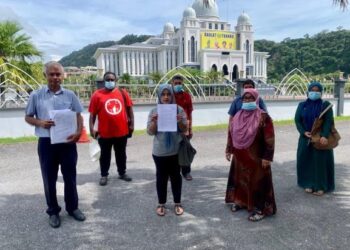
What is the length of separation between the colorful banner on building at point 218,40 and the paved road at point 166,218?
189 feet

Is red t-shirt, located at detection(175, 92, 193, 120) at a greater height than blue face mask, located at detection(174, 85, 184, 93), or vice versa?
blue face mask, located at detection(174, 85, 184, 93)

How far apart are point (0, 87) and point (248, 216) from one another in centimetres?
902

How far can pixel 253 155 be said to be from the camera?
11.7 feet

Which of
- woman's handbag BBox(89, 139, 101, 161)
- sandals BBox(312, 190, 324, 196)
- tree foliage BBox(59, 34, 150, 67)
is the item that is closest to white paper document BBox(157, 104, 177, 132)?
woman's handbag BBox(89, 139, 101, 161)

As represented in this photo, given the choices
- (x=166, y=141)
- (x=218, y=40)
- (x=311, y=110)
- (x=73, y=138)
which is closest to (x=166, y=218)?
(x=166, y=141)

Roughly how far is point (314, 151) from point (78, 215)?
3.32 meters

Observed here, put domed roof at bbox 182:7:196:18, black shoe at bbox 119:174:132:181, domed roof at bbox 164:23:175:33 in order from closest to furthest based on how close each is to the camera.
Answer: black shoe at bbox 119:174:132:181, domed roof at bbox 182:7:196:18, domed roof at bbox 164:23:175:33

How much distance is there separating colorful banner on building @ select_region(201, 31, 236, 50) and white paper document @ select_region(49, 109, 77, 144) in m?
59.6

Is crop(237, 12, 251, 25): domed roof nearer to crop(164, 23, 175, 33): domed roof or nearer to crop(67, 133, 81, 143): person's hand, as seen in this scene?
crop(164, 23, 175, 33): domed roof

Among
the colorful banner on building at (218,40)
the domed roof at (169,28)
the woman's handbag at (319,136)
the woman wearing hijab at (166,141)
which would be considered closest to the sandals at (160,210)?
the woman wearing hijab at (166,141)

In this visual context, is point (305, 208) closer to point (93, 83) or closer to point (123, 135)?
point (123, 135)

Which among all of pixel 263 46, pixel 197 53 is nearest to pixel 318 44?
pixel 263 46

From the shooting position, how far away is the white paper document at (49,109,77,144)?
3.25 metres

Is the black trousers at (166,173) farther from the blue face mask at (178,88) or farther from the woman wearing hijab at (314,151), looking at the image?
the woman wearing hijab at (314,151)
